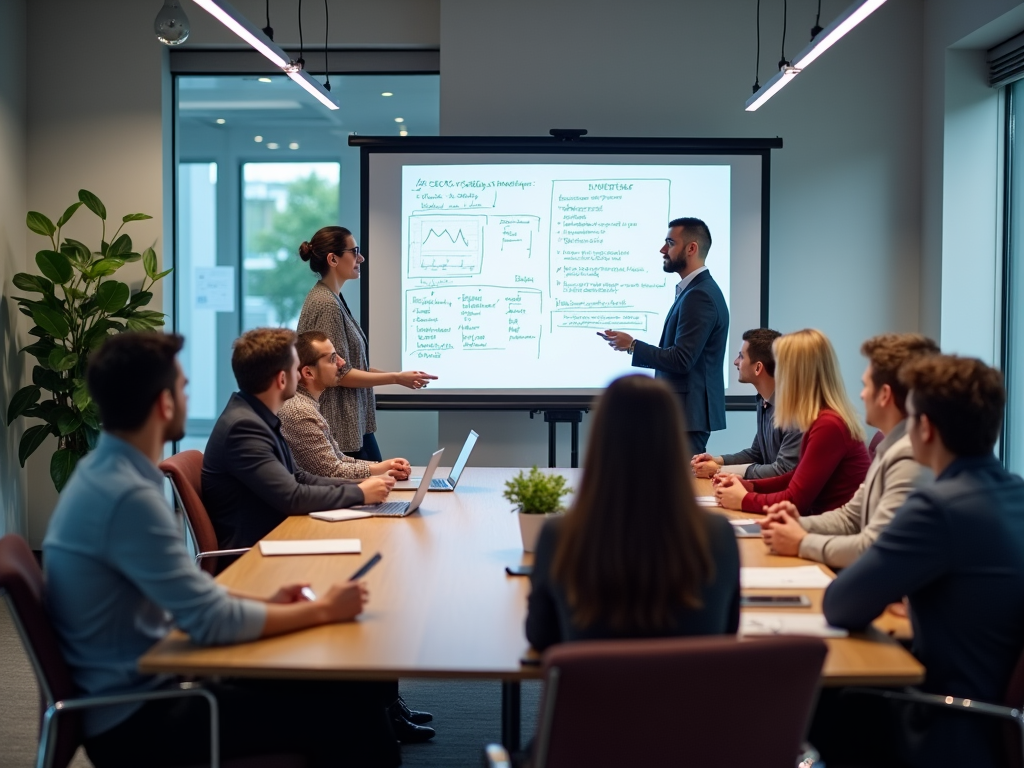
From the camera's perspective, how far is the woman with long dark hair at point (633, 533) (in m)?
1.58

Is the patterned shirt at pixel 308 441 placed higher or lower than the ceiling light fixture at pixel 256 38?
lower

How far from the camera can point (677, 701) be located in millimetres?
1402

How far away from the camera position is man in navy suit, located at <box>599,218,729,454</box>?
476 centimetres

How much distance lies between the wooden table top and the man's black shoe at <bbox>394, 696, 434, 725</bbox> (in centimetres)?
74

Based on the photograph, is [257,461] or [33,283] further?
[33,283]

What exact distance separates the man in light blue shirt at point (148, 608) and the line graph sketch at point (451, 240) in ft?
12.4

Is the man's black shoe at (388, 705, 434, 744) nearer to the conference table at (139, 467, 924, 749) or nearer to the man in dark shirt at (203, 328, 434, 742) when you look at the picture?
the man in dark shirt at (203, 328, 434, 742)

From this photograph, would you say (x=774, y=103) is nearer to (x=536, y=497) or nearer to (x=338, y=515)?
(x=338, y=515)

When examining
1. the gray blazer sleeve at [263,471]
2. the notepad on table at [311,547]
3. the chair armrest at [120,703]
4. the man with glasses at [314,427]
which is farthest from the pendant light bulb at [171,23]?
the chair armrest at [120,703]

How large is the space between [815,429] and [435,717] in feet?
5.38

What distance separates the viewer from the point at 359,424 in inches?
177

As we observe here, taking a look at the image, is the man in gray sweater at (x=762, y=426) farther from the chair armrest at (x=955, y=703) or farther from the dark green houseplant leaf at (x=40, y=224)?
the dark green houseplant leaf at (x=40, y=224)

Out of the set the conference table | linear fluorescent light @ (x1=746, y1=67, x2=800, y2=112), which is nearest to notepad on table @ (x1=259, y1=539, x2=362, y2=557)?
the conference table

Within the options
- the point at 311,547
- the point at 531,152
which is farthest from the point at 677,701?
the point at 531,152
